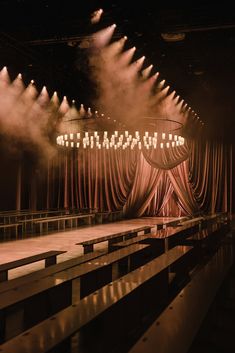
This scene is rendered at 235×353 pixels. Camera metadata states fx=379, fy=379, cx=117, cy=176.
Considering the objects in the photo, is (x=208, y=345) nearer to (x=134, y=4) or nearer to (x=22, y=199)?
(x=134, y=4)

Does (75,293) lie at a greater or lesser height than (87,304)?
lesser

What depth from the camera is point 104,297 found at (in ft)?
7.38

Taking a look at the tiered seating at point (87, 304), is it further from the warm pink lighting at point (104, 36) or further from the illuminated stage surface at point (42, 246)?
the warm pink lighting at point (104, 36)

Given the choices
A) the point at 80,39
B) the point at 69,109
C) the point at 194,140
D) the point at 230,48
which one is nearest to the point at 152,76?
the point at 230,48

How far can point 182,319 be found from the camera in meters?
1.89

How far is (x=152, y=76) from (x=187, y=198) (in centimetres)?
496

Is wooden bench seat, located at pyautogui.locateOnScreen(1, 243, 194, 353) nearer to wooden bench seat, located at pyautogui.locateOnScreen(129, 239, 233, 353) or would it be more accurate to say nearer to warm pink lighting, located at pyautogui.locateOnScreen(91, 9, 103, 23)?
wooden bench seat, located at pyautogui.locateOnScreen(129, 239, 233, 353)

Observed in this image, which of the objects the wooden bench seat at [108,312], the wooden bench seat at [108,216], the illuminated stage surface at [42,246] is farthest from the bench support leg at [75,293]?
the wooden bench seat at [108,216]

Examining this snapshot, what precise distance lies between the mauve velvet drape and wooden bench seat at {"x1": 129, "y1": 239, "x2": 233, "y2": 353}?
29.7 ft

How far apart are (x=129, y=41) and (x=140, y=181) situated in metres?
6.78

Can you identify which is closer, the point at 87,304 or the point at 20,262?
the point at 87,304

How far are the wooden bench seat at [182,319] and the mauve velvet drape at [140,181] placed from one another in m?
9.07

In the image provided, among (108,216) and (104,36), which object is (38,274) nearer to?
(104,36)

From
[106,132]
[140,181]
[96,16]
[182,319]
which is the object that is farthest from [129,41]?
[140,181]
